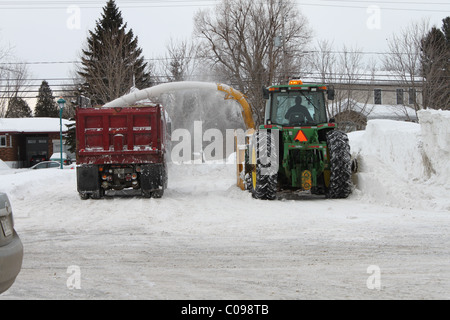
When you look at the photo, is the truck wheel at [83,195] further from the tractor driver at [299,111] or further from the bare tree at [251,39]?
the bare tree at [251,39]

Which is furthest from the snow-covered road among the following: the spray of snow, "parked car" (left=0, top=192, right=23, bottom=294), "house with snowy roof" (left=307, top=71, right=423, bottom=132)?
"house with snowy roof" (left=307, top=71, right=423, bottom=132)

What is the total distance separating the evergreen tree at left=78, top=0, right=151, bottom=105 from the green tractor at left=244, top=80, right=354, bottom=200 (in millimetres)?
19385

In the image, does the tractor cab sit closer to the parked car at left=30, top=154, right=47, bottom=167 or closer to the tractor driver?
the tractor driver

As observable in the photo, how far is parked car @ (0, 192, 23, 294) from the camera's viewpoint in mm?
4215

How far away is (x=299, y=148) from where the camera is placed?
12.6 meters

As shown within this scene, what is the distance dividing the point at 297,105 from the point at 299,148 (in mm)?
1393

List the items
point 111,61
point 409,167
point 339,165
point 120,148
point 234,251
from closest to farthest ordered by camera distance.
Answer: point 234,251 → point 339,165 → point 409,167 → point 120,148 → point 111,61

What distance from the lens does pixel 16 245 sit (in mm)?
4570

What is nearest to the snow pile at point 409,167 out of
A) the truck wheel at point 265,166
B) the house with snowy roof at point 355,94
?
the truck wheel at point 265,166

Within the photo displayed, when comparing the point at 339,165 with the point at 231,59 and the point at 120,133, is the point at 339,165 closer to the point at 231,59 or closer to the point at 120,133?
the point at 120,133

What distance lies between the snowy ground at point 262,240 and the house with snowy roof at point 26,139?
125 feet

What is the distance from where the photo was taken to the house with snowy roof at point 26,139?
50.6 m

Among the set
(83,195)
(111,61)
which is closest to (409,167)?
(83,195)

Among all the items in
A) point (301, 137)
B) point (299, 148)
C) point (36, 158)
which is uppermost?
point (301, 137)
